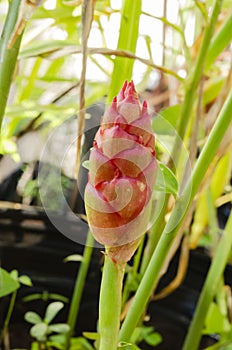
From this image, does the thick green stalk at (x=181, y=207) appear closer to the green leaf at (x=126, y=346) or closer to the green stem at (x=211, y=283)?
the green leaf at (x=126, y=346)

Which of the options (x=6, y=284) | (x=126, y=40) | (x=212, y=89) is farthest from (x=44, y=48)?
(x=212, y=89)

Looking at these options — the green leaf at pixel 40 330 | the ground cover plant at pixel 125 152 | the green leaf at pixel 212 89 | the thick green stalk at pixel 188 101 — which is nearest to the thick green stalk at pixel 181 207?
the ground cover plant at pixel 125 152

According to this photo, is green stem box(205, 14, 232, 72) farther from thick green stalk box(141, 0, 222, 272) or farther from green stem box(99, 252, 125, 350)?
green stem box(99, 252, 125, 350)

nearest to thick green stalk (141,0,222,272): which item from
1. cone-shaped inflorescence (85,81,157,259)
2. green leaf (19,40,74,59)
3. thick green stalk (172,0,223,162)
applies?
thick green stalk (172,0,223,162)

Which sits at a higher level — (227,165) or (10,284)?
(227,165)

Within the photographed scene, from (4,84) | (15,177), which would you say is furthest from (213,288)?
(15,177)

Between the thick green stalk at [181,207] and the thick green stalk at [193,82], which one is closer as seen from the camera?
the thick green stalk at [181,207]

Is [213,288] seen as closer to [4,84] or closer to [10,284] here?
[10,284]
